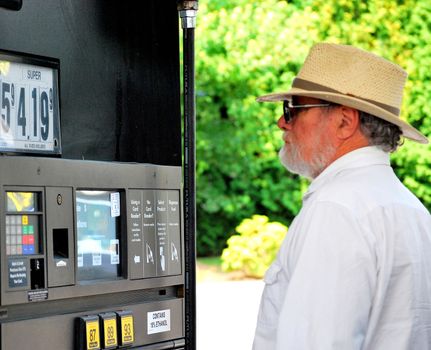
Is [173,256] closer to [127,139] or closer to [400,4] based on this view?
[127,139]

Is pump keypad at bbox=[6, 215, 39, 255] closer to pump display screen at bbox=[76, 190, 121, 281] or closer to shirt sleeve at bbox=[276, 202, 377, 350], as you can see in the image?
pump display screen at bbox=[76, 190, 121, 281]

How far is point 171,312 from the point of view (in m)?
3.04

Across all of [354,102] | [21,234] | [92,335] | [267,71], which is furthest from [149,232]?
[267,71]

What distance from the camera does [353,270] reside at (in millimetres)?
2541

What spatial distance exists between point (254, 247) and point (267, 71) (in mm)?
2868

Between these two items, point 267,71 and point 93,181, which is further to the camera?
point 267,71

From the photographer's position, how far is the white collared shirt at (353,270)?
8.29ft

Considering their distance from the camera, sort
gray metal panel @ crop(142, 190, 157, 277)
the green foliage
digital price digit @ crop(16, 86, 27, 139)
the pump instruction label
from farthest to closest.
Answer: the green foliage → gray metal panel @ crop(142, 190, 157, 277) → digital price digit @ crop(16, 86, 27, 139) → the pump instruction label

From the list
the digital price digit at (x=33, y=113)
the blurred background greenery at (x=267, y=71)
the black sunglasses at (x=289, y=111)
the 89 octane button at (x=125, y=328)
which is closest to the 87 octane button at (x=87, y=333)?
the 89 octane button at (x=125, y=328)

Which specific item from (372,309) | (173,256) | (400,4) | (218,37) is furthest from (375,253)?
(400,4)

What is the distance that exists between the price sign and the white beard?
0.70 metres

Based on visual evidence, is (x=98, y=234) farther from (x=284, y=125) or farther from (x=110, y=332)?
(x=284, y=125)

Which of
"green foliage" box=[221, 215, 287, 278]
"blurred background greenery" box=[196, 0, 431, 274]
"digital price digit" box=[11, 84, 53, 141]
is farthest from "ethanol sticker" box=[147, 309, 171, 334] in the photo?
"blurred background greenery" box=[196, 0, 431, 274]

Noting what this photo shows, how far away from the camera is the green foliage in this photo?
1434cm
